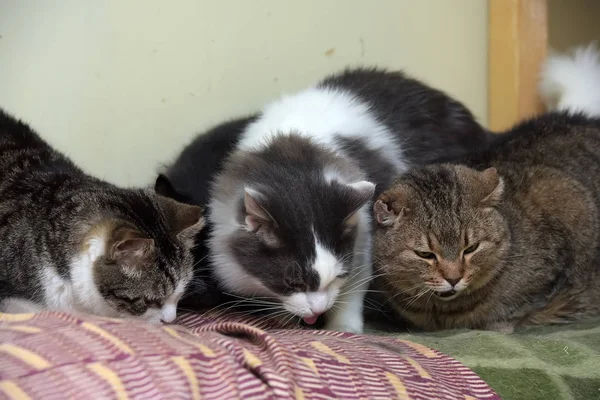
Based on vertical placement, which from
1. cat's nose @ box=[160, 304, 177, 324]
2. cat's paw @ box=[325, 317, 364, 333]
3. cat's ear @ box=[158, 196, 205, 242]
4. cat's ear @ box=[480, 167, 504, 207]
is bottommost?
cat's paw @ box=[325, 317, 364, 333]

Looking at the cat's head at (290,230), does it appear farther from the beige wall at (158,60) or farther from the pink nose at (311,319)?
the beige wall at (158,60)

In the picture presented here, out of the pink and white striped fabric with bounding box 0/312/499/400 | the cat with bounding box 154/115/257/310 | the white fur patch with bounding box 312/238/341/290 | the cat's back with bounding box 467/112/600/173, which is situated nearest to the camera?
the pink and white striped fabric with bounding box 0/312/499/400

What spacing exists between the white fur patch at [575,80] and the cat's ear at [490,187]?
2.35 feet

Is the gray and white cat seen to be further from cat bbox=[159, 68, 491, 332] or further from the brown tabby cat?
the brown tabby cat

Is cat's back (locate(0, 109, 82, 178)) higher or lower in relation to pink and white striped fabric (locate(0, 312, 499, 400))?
higher

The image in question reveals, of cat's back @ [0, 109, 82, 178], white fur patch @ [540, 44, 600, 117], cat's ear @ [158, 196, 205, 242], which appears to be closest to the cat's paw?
cat's ear @ [158, 196, 205, 242]

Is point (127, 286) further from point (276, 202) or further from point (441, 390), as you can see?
point (441, 390)

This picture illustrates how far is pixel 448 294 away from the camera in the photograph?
1503 millimetres

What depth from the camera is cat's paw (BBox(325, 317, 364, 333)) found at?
1.51 metres

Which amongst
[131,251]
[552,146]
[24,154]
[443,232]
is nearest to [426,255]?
[443,232]

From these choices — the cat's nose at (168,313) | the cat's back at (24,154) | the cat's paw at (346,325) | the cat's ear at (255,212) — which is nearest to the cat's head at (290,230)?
the cat's ear at (255,212)

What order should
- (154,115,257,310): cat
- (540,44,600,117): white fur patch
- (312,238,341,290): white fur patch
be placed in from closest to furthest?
(312,238,341,290): white fur patch < (154,115,257,310): cat < (540,44,600,117): white fur patch

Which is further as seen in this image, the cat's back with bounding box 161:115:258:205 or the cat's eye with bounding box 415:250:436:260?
the cat's back with bounding box 161:115:258:205

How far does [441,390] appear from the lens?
39.0 inches
